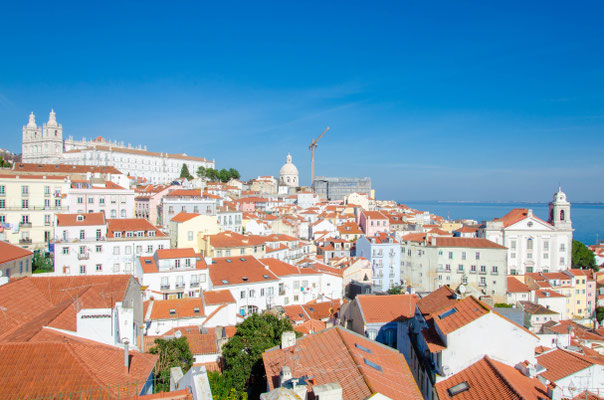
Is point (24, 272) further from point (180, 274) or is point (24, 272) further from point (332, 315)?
point (332, 315)

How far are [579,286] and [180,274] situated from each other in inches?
1612

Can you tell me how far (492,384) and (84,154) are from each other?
91.1 metres

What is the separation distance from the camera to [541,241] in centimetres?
4712

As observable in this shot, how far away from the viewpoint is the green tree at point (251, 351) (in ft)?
42.7

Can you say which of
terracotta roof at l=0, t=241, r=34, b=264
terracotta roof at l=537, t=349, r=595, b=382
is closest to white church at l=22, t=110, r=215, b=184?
terracotta roof at l=0, t=241, r=34, b=264

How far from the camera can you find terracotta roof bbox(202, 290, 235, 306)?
76.3 feet

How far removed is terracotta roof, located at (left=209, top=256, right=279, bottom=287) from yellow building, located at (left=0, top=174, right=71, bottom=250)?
708 inches

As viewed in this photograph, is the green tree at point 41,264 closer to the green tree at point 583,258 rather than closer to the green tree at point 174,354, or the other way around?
the green tree at point 174,354

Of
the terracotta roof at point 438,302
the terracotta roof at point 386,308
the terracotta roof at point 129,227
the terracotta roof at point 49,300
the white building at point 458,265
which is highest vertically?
the terracotta roof at point 129,227

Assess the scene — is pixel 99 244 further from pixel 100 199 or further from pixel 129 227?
pixel 100 199

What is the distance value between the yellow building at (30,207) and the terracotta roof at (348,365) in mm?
31766

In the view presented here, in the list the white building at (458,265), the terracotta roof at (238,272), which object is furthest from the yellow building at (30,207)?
the white building at (458,265)

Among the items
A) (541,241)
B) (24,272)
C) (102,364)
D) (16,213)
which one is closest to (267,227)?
(16,213)

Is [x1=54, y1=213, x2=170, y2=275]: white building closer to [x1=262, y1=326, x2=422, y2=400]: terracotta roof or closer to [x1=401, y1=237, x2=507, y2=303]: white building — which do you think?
[x1=262, y1=326, x2=422, y2=400]: terracotta roof
